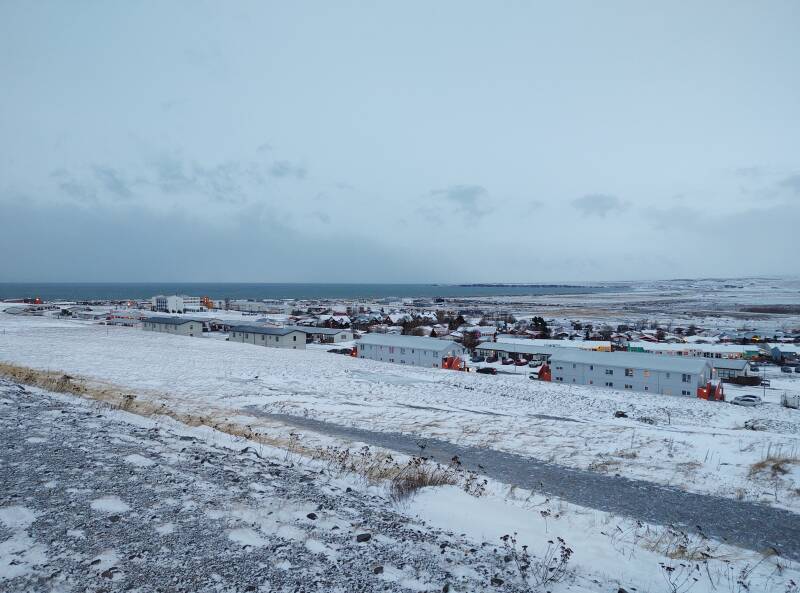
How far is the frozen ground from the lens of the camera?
398cm

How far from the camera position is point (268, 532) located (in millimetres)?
4750

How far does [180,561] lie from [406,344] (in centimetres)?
4007

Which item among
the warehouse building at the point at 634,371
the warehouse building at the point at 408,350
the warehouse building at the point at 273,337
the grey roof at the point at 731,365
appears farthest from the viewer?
the warehouse building at the point at 273,337

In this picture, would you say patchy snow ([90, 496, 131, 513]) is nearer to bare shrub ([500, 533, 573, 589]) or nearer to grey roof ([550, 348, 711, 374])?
bare shrub ([500, 533, 573, 589])

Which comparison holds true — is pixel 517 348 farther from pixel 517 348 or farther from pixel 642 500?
pixel 642 500

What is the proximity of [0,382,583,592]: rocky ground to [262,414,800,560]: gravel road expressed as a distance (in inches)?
177

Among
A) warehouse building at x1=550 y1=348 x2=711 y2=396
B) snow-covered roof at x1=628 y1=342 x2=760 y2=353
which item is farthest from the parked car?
snow-covered roof at x1=628 y1=342 x2=760 y2=353

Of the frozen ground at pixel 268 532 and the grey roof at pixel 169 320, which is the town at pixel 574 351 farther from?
the frozen ground at pixel 268 532

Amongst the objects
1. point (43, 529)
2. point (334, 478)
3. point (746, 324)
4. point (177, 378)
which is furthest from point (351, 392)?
point (746, 324)

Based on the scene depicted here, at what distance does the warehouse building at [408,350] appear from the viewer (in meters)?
42.2

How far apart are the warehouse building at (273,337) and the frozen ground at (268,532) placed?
4066cm

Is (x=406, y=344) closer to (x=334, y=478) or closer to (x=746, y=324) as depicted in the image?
(x=334, y=478)

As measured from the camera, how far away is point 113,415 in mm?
9414

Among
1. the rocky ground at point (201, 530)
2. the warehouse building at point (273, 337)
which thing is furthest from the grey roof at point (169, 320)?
the rocky ground at point (201, 530)
